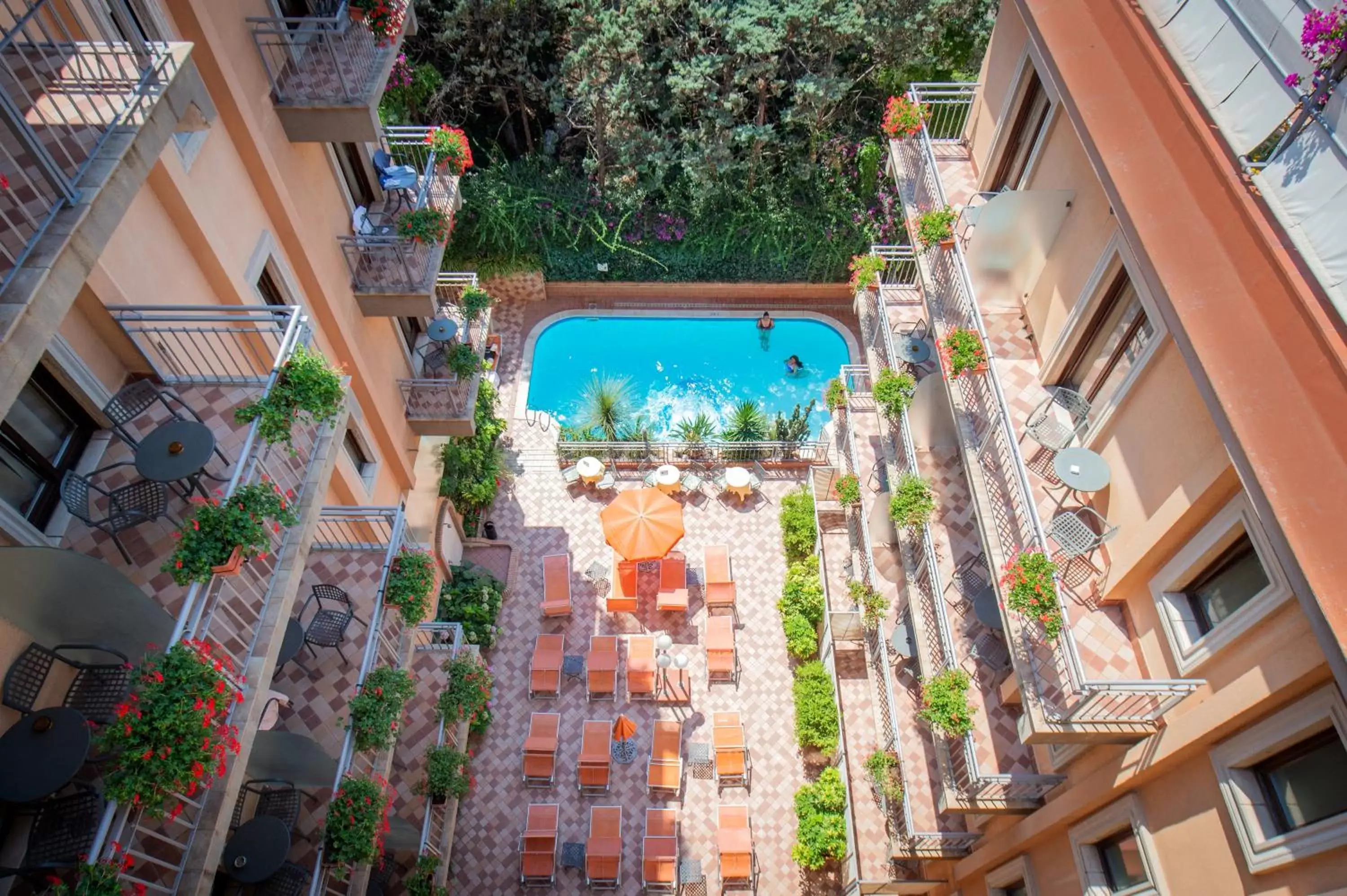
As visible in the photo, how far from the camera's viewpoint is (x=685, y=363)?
86.3 feet

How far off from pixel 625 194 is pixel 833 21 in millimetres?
8227

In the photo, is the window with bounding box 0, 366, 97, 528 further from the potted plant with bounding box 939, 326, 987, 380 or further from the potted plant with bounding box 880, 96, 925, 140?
the potted plant with bounding box 880, 96, 925, 140

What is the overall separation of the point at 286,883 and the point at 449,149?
45.6ft

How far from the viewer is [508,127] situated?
2800 cm

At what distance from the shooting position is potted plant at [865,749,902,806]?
1432cm

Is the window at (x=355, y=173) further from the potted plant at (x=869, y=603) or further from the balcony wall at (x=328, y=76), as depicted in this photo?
the potted plant at (x=869, y=603)

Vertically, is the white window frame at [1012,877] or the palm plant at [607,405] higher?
the palm plant at [607,405]

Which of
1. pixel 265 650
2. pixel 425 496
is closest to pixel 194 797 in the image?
pixel 265 650

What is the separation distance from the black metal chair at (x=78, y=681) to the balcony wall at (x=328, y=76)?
28.2 feet

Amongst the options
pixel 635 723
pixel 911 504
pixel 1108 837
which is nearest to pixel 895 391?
pixel 911 504

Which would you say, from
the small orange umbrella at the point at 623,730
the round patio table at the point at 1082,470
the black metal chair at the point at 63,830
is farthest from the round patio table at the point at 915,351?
the black metal chair at the point at 63,830

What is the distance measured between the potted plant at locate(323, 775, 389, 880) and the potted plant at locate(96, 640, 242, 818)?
2.45 meters

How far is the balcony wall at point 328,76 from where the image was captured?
12.4 meters

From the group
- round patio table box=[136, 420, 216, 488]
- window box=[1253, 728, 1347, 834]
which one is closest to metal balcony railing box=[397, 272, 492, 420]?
round patio table box=[136, 420, 216, 488]
